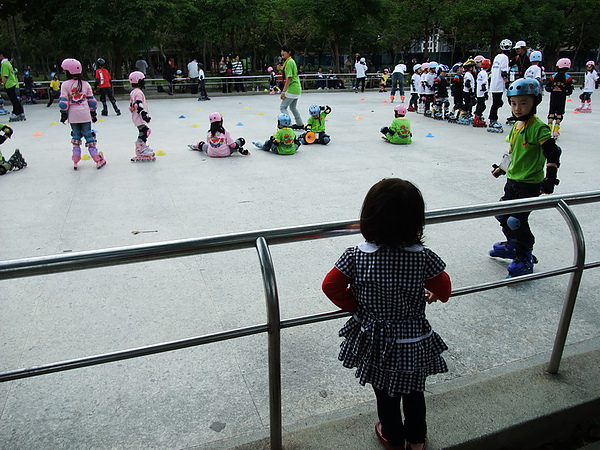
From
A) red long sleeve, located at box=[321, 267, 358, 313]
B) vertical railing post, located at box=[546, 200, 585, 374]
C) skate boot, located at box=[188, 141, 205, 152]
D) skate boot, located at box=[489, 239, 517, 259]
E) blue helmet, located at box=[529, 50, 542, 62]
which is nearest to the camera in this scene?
red long sleeve, located at box=[321, 267, 358, 313]

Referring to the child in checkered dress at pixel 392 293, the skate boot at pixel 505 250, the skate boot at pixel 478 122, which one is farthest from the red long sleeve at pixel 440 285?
the skate boot at pixel 478 122

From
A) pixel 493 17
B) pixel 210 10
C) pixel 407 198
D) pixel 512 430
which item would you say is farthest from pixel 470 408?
pixel 493 17

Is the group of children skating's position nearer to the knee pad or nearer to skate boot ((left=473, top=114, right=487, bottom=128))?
skate boot ((left=473, top=114, right=487, bottom=128))

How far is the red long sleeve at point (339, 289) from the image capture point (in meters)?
1.92

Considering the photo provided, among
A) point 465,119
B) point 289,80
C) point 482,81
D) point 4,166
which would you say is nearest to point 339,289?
point 4,166

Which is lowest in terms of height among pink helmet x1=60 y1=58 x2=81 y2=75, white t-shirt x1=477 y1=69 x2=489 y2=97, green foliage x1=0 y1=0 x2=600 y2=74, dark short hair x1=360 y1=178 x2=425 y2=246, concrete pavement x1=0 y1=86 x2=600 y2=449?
concrete pavement x1=0 y1=86 x2=600 y2=449

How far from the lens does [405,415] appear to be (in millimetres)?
2115

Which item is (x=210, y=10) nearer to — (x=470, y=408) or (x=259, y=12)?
(x=259, y=12)

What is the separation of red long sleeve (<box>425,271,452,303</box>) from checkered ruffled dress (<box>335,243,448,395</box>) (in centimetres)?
5

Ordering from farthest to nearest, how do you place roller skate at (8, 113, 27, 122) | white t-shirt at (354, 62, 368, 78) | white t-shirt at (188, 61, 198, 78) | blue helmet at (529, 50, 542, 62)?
white t-shirt at (354, 62, 368, 78) < white t-shirt at (188, 61, 198, 78) < roller skate at (8, 113, 27, 122) < blue helmet at (529, 50, 542, 62)

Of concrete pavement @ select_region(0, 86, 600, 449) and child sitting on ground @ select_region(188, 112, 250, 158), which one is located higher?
child sitting on ground @ select_region(188, 112, 250, 158)

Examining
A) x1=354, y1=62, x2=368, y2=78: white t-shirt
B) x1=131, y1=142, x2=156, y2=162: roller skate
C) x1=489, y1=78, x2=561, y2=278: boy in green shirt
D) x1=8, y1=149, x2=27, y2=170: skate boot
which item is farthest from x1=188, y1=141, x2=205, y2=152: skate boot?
x1=354, y1=62, x2=368, y2=78: white t-shirt

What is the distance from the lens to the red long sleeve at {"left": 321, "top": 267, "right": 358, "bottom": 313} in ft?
6.30

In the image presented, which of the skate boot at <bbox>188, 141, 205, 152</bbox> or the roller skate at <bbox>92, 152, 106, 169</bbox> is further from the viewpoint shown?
the skate boot at <bbox>188, 141, 205, 152</bbox>
